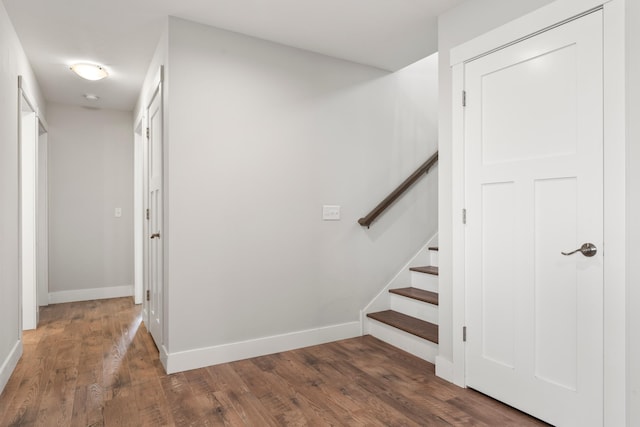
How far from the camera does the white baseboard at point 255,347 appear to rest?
2.66 m

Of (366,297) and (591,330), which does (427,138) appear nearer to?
(366,297)

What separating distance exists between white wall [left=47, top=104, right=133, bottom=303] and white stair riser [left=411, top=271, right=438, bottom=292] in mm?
3639

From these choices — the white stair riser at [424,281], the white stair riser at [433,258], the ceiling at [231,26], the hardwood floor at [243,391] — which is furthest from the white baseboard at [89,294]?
the white stair riser at [433,258]

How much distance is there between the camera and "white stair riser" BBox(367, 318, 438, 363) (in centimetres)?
279

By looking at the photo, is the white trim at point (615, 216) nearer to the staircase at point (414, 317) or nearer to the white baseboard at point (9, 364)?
the staircase at point (414, 317)

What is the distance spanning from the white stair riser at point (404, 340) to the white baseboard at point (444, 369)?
0.18m

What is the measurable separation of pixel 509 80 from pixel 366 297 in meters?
2.07

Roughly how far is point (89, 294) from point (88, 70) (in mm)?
2810

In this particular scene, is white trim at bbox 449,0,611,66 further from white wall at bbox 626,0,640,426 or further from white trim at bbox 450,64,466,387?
white wall at bbox 626,0,640,426

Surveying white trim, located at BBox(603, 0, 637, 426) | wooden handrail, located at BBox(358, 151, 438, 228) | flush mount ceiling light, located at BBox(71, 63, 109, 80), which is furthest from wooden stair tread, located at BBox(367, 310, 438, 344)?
flush mount ceiling light, located at BBox(71, 63, 109, 80)

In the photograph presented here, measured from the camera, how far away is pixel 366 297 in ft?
11.4

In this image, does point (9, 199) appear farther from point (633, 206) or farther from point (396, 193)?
point (633, 206)

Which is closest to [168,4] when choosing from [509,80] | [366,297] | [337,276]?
[509,80]

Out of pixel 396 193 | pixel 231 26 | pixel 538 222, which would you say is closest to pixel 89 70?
pixel 231 26
